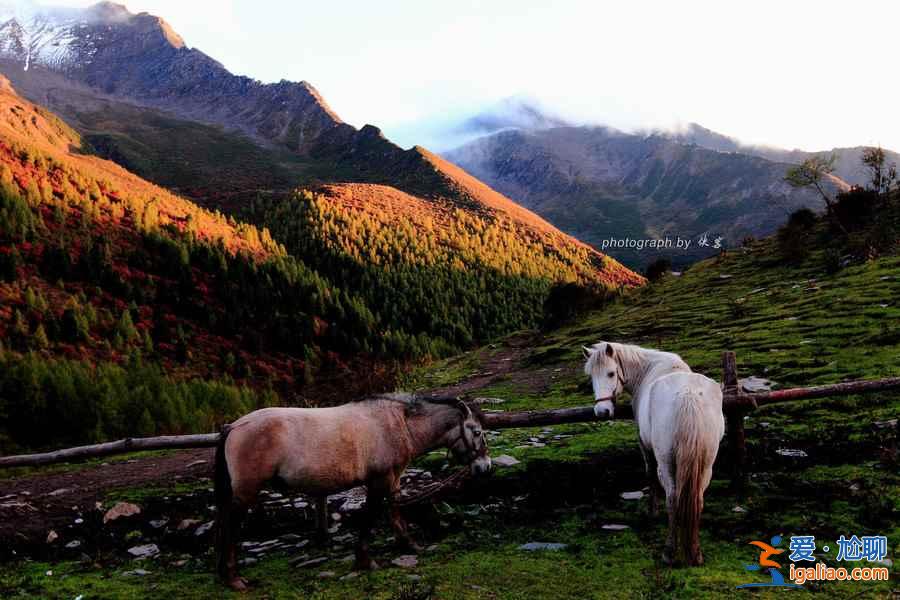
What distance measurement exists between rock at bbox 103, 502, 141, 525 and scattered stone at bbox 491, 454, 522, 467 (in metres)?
6.46

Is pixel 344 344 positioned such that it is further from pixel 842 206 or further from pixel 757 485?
pixel 757 485

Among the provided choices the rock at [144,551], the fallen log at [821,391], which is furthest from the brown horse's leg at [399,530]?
the fallen log at [821,391]

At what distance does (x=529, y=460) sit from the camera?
9.23m

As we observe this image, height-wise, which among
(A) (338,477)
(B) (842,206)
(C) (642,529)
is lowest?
(C) (642,529)

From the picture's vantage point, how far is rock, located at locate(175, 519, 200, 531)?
8.01 meters

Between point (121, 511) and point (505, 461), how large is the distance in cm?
689

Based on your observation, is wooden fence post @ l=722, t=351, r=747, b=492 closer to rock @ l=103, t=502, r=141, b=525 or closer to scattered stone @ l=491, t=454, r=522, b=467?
scattered stone @ l=491, t=454, r=522, b=467

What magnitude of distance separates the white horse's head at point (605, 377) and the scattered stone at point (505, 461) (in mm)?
2505

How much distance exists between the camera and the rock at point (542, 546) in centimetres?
625

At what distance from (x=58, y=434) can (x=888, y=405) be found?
26.1 metres

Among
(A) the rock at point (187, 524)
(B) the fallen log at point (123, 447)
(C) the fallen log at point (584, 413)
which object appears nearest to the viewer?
(C) the fallen log at point (584, 413)

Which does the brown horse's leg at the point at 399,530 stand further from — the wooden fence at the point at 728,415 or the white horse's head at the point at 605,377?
the white horse's head at the point at 605,377

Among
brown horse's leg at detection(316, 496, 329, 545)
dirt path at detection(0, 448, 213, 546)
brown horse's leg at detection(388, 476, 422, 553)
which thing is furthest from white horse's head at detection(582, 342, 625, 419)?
dirt path at detection(0, 448, 213, 546)

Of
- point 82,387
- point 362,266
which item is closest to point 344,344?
point 362,266
